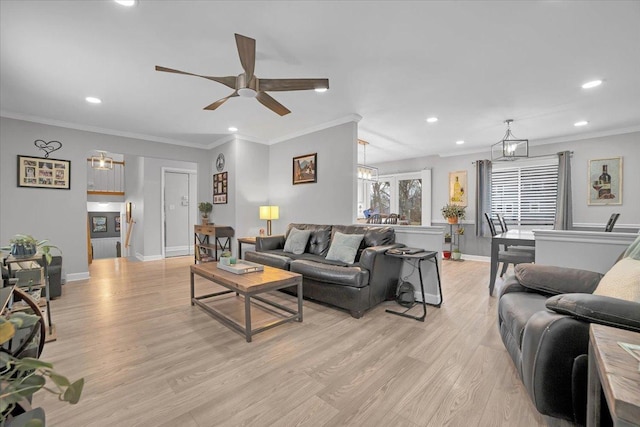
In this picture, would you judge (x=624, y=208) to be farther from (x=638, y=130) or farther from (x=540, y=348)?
(x=540, y=348)

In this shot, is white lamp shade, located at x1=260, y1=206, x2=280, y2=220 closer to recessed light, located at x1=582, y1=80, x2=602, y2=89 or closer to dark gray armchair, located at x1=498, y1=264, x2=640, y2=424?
dark gray armchair, located at x1=498, y1=264, x2=640, y2=424

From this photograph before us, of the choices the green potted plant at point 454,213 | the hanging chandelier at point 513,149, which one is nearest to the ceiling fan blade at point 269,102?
the hanging chandelier at point 513,149

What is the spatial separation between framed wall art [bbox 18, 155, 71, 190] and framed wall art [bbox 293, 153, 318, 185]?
3660 mm

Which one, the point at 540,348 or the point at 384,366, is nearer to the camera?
the point at 540,348

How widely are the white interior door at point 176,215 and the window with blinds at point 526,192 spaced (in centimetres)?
732

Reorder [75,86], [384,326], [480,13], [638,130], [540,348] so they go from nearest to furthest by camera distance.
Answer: [540,348] < [480,13] < [384,326] < [75,86] < [638,130]

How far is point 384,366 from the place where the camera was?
2.08 metres

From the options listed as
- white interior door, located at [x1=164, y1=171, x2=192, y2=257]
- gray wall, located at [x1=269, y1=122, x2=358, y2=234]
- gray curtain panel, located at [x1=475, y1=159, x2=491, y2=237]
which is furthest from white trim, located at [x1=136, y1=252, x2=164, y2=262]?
gray curtain panel, located at [x1=475, y1=159, x2=491, y2=237]

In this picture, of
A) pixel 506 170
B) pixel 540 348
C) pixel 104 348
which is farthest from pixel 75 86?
pixel 506 170

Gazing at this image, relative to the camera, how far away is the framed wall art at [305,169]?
479 centimetres

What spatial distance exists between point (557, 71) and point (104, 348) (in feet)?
16.0

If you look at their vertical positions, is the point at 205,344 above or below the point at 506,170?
below

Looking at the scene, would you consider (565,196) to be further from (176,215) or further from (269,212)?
(176,215)

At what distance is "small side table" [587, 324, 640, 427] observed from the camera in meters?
0.73
